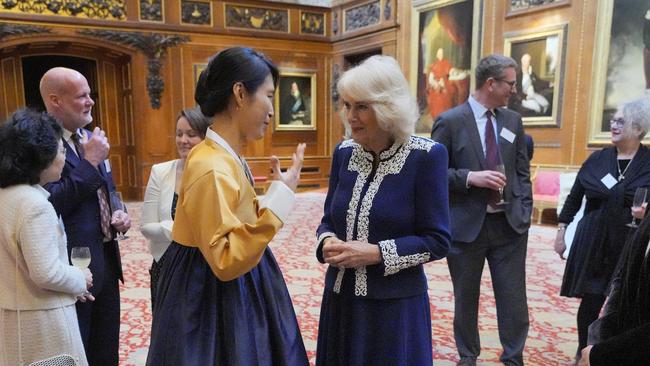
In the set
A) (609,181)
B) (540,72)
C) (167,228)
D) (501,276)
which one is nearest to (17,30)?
→ (167,228)

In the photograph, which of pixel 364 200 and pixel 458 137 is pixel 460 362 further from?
pixel 364 200

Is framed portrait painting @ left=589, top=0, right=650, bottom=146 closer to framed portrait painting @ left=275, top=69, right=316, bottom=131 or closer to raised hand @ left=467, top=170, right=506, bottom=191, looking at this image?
raised hand @ left=467, top=170, right=506, bottom=191

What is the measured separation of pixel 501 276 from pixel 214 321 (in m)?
2.16

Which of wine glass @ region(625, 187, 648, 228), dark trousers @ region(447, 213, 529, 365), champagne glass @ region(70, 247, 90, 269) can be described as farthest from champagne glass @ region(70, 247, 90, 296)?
wine glass @ region(625, 187, 648, 228)

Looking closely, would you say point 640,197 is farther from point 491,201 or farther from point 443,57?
point 443,57

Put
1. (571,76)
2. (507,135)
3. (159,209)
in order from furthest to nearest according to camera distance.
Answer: (571,76), (507,135), (159,209)

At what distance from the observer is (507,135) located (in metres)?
3.01

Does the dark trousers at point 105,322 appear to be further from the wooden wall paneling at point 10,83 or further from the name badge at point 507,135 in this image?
Result: the wooden wall paneling at point 10,83

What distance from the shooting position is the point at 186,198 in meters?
1.43

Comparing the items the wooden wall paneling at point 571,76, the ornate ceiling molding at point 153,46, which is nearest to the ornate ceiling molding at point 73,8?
the ornate ceiling molding at point 153,46

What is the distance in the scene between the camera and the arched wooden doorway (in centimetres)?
1084

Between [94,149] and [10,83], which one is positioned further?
[10,83]

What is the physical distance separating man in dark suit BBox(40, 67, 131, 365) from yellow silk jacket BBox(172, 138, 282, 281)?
97cm

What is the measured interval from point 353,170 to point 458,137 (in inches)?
49.3
